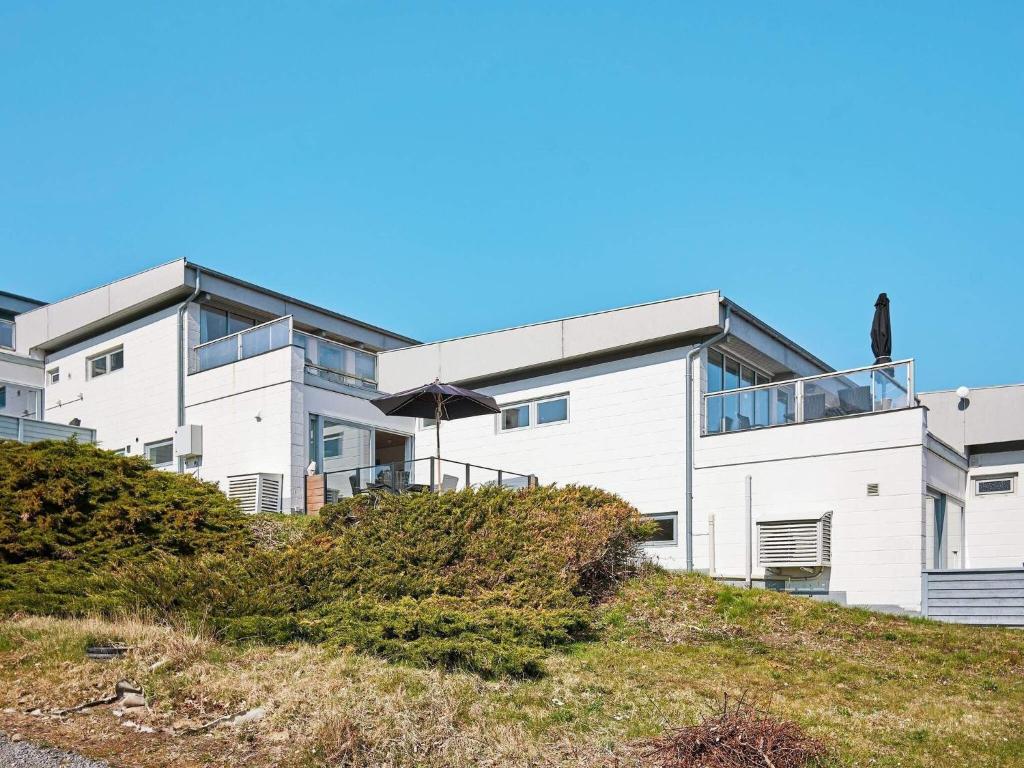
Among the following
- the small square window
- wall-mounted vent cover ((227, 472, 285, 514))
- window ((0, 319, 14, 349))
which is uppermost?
window ((0, 319, 14, 349))

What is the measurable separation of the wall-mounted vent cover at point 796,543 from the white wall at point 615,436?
1617 millimetres

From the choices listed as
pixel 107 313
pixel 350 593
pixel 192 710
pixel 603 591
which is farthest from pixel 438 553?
pixel 107 313

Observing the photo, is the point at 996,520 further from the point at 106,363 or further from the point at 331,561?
the point at 106,363

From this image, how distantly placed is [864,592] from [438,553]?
6.86 metres

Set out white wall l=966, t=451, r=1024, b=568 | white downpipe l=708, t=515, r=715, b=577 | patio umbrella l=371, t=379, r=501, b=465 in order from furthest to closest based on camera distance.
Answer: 1. white wall l=966, t=451, r=1024, b=568
2. white downpipe l=708, t=515, r=715, b=577
3. patio umbrella l=371, t=379, r=501, b=465

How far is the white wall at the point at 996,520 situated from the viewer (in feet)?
59.0

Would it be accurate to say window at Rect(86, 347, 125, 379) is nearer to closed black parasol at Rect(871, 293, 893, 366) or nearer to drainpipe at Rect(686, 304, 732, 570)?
drainpipe at Rect(686, 304, 732, 570)

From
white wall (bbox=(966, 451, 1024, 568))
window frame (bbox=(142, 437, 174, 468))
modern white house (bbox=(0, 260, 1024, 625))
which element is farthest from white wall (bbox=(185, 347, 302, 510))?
white wall (bbox=(966, 451, 1024, 568))

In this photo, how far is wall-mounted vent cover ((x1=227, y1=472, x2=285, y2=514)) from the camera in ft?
60.9

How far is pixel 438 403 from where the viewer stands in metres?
15.9

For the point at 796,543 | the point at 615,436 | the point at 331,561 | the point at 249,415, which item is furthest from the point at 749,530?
the point at 249,415

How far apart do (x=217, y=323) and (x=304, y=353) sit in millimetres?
3459

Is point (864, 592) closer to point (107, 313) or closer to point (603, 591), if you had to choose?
point (603, 591)

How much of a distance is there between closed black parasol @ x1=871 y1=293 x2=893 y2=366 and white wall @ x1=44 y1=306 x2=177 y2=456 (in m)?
14.4
